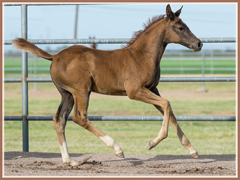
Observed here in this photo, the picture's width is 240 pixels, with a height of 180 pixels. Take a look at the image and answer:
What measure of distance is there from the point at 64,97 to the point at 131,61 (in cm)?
96

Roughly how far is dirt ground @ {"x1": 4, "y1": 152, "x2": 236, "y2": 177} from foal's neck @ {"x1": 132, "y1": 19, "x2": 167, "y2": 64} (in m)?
1.30

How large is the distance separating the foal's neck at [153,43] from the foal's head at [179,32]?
0.10 meters

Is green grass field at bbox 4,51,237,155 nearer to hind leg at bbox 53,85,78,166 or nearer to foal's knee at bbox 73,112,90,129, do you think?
hind leg at bbox 53,85,78,166

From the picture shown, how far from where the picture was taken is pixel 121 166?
4.79 meters

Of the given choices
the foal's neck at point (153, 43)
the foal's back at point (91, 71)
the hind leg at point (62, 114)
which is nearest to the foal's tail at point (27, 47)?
the foal's back at point (91, 71)

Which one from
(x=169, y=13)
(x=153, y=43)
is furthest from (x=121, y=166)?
(x=169, y=13)

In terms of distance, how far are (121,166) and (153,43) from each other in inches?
61.0

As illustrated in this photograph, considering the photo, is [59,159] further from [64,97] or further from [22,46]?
[22,46]

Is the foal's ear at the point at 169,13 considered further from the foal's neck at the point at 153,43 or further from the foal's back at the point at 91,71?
the foal's back at the point at 91,71

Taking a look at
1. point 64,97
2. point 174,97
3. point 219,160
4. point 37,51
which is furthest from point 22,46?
point 174,97

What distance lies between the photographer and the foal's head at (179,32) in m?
4.55

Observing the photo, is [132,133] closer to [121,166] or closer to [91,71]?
[121,166]

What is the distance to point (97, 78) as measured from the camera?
4.60 metres

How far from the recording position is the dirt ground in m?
4.31
